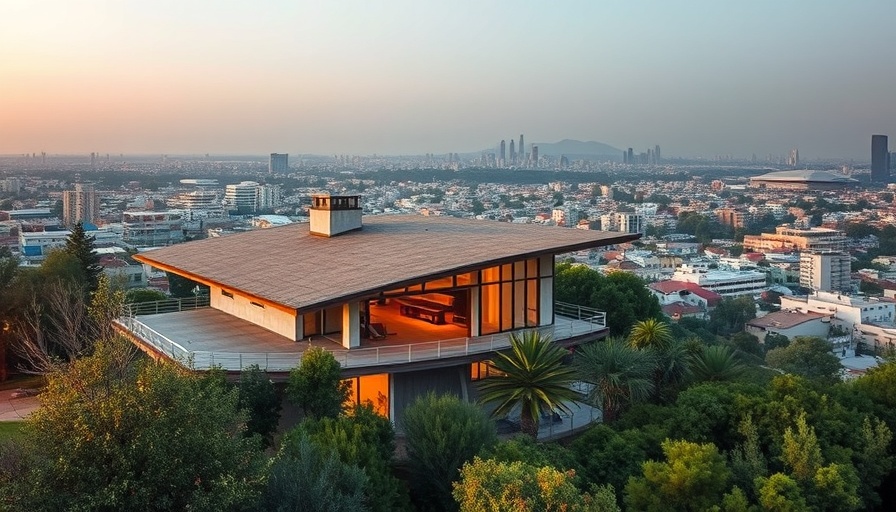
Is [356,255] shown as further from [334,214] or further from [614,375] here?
[614,375]

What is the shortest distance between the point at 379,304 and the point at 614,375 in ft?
29.3

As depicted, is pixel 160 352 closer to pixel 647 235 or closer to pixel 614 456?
pixel 614 456

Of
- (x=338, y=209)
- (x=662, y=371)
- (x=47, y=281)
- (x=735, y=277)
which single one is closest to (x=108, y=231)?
(x=735, y=277)

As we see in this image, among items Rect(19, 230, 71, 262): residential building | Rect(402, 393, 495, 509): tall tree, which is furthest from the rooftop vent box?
Rect(19, 230, 71, 262): residential building

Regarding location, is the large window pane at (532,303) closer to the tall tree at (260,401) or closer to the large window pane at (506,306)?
the large window pane at (506,306)

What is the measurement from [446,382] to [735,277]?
300 ft

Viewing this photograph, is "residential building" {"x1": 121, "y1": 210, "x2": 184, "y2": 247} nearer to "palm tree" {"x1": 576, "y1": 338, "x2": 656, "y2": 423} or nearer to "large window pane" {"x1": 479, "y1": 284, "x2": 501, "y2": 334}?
"large window pane" {"x1": 479, "y1": 284, "x2": 501, "y2": 334}

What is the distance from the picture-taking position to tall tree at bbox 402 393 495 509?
49.9ft

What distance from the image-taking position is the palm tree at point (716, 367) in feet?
69.4

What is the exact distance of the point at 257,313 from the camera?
77.5ft

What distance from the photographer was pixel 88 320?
2634cm

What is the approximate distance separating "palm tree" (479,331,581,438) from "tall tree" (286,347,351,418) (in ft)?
11.0

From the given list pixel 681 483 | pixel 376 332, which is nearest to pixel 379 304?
pixel 376 332

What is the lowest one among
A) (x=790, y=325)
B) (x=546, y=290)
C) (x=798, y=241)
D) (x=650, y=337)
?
(x=790, y=325)
